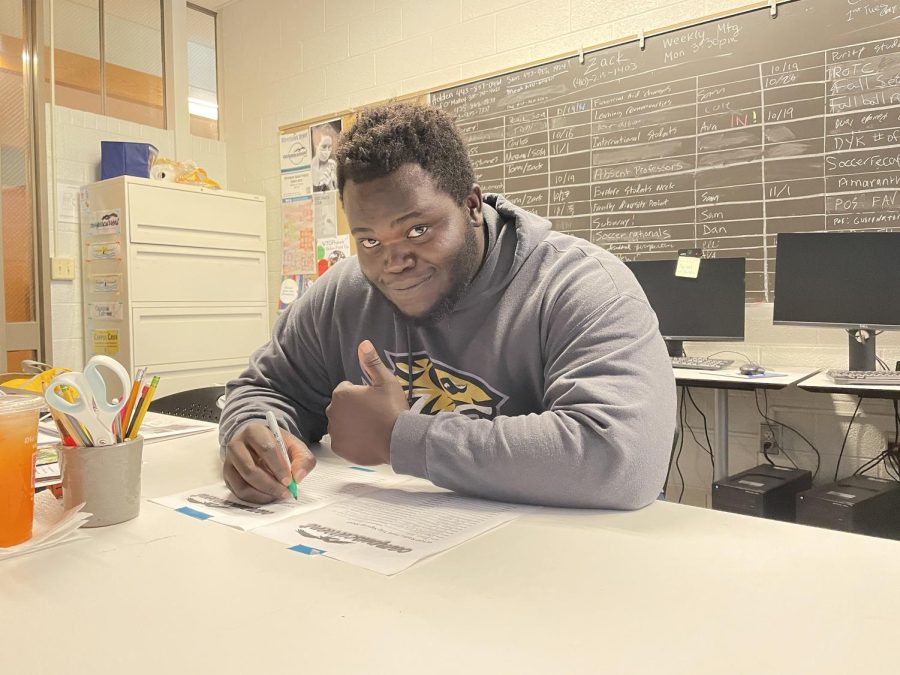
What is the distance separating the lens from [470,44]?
11.9 ft

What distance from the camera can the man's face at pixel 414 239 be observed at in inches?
44.4

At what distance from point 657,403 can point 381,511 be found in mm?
416

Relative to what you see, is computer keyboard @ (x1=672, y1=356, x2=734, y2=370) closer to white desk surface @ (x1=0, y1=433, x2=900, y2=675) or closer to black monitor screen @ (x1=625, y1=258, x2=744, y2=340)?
black monitor screen @ (x1=625, y1=258, x2=744, y2=340)

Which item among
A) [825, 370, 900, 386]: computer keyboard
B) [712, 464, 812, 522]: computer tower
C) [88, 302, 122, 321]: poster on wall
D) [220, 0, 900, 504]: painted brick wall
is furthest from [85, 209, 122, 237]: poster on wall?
[825, 370, 900, 386]: computer keyboard

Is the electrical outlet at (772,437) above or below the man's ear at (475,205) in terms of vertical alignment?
below

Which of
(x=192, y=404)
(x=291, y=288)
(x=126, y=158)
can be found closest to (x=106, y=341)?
→ (x=126, y=158)

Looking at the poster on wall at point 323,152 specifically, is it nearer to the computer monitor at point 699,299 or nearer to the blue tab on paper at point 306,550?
the computer monitor at point 699,299

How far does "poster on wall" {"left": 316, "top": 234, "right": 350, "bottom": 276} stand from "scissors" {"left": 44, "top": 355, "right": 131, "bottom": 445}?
327 cm

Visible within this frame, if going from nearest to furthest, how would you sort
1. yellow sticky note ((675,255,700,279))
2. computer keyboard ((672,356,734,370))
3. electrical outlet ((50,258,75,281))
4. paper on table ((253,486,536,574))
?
A: paper on table ((253,486,536,574)), computer keyboard ((672,356,734,370)), yellow sticky note ((675,255,700,279)), electrical outlet ((50,258,75,281))

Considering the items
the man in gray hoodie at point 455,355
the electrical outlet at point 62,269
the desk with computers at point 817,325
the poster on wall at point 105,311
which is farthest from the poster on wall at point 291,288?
the man in gray hoodie at point 455,355

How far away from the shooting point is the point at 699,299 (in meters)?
2.83

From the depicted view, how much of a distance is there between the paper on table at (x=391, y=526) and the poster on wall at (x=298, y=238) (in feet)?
11.4

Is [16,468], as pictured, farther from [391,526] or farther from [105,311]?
[105,311]

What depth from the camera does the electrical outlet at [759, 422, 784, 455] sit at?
9.19 feet
